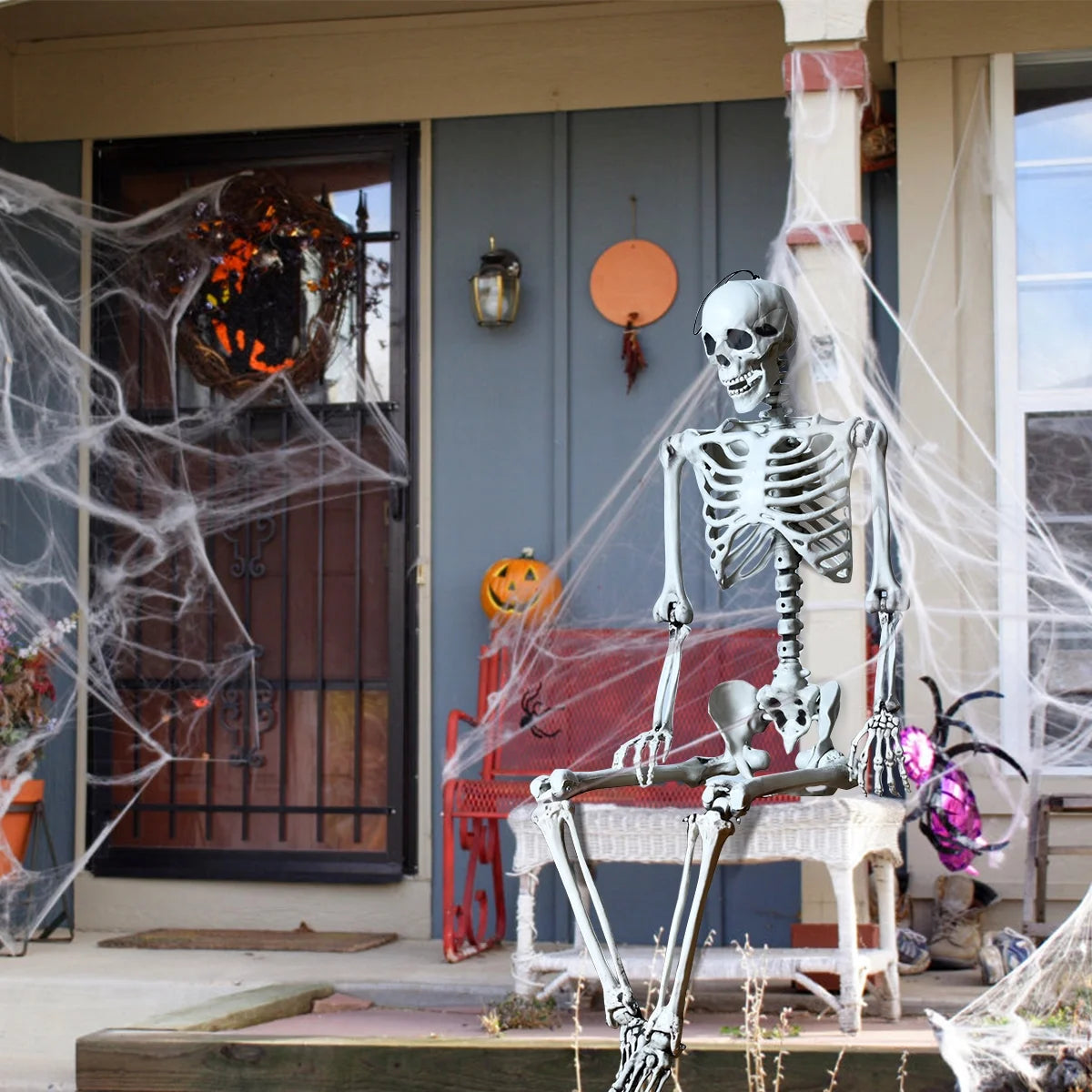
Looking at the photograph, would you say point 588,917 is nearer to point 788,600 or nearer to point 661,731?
point 661,731

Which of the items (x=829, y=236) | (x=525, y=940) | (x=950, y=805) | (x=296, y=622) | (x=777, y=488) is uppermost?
(x=829, y=236)

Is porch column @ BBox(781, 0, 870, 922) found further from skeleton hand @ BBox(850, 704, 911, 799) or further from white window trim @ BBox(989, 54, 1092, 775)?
skeleton hand @ BBox(850, 704, 911, 799)

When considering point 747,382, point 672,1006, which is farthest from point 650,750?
point 747,382

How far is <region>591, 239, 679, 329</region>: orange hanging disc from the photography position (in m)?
7.32

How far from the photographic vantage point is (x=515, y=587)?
7121mm

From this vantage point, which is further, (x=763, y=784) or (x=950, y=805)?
(x=950, y=805)

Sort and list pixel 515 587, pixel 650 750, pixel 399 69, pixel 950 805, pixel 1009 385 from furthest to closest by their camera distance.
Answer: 1. pixel 399 69
2. pixel 515 587
3. pixel 1009 385
4. pixel 950 805
5. pixel 650 750

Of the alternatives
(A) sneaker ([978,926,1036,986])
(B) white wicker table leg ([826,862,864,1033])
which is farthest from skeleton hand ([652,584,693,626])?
(A) sneaker ([978,926,1036,986])

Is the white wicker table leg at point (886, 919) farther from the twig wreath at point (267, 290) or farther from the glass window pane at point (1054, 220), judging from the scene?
the twig wreath at point (267, 290)

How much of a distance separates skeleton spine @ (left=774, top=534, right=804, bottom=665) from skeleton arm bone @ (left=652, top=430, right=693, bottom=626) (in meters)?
0.16

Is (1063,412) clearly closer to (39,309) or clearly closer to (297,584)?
(297,584)

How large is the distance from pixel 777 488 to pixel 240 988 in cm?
359

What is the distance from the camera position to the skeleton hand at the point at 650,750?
112 inches

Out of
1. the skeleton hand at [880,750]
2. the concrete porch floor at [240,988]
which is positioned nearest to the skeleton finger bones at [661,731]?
the skeleton hand at [880,750]
